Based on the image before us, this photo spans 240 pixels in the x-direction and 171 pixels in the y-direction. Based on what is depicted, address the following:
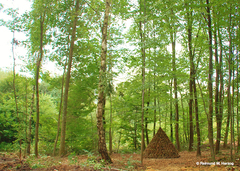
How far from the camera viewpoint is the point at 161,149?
871 cm

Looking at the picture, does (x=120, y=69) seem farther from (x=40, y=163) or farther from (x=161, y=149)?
(x=40, y=163)

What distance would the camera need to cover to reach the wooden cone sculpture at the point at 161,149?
849 centimetres

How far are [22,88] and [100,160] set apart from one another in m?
5.31

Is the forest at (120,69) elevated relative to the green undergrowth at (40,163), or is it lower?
elevated

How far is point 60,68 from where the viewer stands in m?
10.1

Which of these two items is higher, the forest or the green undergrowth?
the forest

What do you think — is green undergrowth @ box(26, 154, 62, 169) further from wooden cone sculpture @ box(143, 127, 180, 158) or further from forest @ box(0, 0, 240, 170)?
wooden cone sculpture @ box(143, 127, 180, 158)

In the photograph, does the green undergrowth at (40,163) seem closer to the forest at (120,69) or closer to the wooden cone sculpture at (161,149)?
the forest at (120,69)

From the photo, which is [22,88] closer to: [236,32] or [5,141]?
[236,32]

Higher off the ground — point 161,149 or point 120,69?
point 120,69

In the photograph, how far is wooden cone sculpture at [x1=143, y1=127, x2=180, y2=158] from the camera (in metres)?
8.49

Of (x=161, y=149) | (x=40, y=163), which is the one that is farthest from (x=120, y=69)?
(x=40, y=163)

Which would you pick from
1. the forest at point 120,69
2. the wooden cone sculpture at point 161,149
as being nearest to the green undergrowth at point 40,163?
the forest at point 120,69

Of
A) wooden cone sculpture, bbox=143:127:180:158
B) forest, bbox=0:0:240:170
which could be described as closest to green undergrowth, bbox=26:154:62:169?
forest, bbox=0:0:240:170
